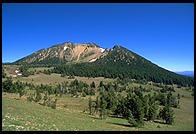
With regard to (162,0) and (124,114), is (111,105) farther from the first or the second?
(162,0)

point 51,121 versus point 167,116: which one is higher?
point 51,121

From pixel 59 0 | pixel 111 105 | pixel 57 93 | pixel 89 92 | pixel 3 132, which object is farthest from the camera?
pixel 89 92

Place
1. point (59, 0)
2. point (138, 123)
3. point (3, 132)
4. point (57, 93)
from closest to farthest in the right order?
point (59, 0) < point (3, 132) < point (138, 123) < point (57, 93)

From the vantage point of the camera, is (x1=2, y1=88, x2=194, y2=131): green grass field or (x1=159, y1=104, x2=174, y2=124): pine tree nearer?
(x1=2, y1=88, x2=194, y2=131): green grass field

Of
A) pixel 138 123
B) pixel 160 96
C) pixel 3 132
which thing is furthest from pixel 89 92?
pixel 3 132

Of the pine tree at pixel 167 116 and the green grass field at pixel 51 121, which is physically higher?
the green grass field at pixel 51 121

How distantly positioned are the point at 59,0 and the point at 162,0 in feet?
25.3

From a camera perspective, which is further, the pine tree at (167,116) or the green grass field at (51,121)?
the pine tree at (167,116)

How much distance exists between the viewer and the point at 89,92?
158m

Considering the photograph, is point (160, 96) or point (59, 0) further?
point (160, 96)

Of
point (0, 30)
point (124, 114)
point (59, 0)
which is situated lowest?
point (124, 114)

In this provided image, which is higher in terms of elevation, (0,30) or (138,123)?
(0,30)

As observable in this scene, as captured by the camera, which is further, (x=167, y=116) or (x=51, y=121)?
(x=167, y=116)

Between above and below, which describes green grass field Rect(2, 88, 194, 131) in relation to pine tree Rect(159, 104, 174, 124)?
above
